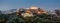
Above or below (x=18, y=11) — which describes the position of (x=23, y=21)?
below

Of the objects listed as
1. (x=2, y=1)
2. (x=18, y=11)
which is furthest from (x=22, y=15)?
(x=2, y=1)

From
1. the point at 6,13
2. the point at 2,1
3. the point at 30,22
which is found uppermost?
the point at 2,1

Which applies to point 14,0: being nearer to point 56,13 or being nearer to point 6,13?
point 6,13

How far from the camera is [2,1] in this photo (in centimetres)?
194

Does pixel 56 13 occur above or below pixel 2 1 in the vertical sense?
below

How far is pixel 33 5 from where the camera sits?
1.92m

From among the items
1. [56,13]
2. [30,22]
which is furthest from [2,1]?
[56,13]

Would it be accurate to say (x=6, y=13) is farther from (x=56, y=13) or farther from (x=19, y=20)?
(x=56, y=13)

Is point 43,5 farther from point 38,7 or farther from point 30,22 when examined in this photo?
point 30,22

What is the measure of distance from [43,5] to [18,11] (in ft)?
1.14

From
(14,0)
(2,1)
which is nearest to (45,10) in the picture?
(14,0)

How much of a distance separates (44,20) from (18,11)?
371 mm

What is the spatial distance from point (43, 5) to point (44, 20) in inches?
8.0

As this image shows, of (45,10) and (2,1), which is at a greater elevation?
(2,1)
